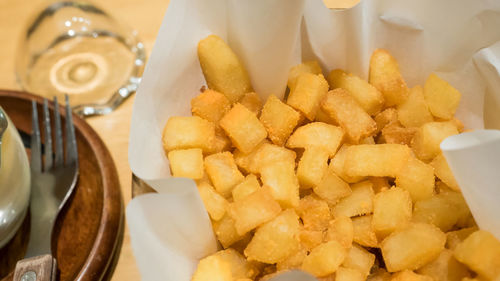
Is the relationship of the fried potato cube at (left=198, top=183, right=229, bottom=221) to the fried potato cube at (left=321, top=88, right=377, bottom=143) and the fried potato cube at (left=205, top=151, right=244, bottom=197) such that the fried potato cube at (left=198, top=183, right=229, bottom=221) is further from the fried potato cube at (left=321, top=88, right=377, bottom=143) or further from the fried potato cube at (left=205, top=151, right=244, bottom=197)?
the fried potato cube at (left=321, top=88, right=377, bottom=143)

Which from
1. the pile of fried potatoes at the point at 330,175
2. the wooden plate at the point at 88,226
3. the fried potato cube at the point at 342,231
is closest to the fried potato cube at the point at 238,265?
the pile of fried potatoes at the point at 330,175

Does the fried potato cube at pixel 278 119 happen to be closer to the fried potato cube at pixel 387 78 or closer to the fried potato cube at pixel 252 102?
the fried potato cube at pixel 252 102

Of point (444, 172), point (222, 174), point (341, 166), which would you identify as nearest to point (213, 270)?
point (222, 174)

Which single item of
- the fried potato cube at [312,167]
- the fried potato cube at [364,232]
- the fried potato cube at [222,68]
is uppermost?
the fried potato cube at [222,68]

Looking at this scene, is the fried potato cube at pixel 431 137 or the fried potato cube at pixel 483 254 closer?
the fried potato cube at pixel 483 254

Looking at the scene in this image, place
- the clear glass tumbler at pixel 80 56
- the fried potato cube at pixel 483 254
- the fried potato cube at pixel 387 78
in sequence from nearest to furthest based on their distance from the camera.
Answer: the fried potato cube at pixel 483 254 → the fried potato cube at pixel 387 78 → the clear glass tumbler at pixel 80 56

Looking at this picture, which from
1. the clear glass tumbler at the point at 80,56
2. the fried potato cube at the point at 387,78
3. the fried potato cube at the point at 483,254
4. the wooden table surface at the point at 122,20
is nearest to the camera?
the fried potato cube at the point at 483,254
